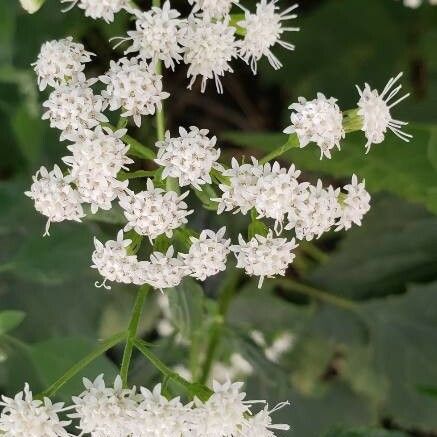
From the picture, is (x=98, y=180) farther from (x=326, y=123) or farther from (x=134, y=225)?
(x=326, y=123)

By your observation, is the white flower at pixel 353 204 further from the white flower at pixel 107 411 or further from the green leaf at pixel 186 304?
the white flower at pixel 107 411

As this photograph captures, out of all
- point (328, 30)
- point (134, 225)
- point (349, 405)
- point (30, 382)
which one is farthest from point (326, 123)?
point (328, 30)

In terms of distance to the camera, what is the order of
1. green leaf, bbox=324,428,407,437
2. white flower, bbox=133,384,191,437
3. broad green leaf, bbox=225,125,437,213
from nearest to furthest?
white flower, bbox=133,384,191,437
green leaf, bbox=324,428,407,437
broad green leaf, bbox=225,125,437,213

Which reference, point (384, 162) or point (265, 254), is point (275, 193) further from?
point (384, 162)

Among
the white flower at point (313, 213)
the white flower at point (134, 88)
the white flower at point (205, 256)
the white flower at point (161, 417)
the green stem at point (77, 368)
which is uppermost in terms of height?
the white flower at point (134, 88)

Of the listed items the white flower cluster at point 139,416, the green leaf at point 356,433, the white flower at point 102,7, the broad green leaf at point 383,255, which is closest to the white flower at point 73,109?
the white flower at point 102,7

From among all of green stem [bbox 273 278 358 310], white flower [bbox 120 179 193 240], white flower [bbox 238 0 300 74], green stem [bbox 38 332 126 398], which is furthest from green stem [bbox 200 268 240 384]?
white flower [bbox 238 0 300 74]

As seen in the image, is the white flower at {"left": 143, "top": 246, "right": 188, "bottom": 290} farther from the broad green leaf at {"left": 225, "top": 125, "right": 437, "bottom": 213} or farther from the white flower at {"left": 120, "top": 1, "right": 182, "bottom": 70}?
the broad green leaf at {"left": 225, "top": 125, "right": 437, "bottom": 213}
